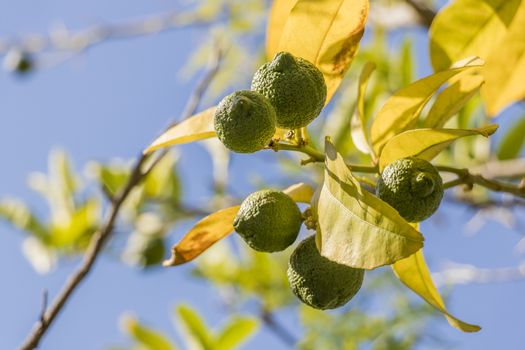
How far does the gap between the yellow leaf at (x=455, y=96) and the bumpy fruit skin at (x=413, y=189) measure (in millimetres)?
276

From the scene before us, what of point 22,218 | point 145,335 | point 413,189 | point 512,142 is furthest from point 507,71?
point 22,218

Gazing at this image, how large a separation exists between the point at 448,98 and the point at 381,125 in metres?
0.13

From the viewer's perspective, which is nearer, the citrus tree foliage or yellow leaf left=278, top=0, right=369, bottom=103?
the citrus tree foliage

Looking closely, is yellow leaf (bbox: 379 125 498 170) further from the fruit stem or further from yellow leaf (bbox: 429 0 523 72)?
yellow leaf (bbox: 429 0 523 72)

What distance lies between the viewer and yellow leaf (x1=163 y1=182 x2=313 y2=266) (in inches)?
53.9

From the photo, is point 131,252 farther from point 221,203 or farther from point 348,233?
point 348,233

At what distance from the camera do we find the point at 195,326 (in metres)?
2.36

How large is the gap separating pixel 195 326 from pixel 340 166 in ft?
4.58

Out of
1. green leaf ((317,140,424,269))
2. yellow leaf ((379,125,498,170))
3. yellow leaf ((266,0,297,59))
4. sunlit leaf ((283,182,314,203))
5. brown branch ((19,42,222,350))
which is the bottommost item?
brown branch ((19,42,222,350))

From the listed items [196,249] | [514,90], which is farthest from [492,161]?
[196,249]

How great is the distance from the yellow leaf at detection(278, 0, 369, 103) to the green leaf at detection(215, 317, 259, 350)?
45.6 inches

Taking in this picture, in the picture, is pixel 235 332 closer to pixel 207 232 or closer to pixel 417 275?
pixel 207 232

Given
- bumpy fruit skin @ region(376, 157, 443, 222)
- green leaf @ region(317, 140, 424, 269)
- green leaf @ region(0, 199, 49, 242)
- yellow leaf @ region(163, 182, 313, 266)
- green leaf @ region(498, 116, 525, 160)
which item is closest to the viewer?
green leaf @ region(317, 140, 424, 269)

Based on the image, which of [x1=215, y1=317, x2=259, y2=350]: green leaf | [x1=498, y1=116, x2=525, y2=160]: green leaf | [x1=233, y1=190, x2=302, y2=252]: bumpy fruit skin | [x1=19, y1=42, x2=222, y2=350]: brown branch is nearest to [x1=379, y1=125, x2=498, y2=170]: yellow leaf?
[x1=233, y1=190, x2=302, y2=252]: bumpy fruit skin
